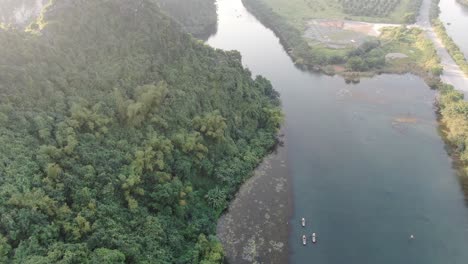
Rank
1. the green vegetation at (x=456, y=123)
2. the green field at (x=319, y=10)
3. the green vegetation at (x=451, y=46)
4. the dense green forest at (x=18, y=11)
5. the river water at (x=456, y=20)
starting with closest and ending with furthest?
Result: the green vegetation at (x=456, y=123) < the dense green forest at (x=18, y=11) < the green vegetation at (x=451, y=46) < the river water at (x=456, y=20) < the green field at (x=319, y=10)

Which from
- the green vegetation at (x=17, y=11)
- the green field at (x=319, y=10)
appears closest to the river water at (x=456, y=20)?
the green field at (x=319, y=10)

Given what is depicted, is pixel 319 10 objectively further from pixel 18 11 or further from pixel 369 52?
pixel 18 11

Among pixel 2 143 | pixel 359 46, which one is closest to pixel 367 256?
pixel 2 143

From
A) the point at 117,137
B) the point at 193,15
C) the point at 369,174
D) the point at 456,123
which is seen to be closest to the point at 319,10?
the point at 193,15

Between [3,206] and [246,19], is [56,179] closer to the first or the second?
[3,206]

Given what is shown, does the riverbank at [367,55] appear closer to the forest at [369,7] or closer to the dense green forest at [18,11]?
the forest at [369,7]

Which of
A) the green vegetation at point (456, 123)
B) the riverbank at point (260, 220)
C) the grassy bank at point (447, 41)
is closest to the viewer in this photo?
the riverbank at point (260, 220)
